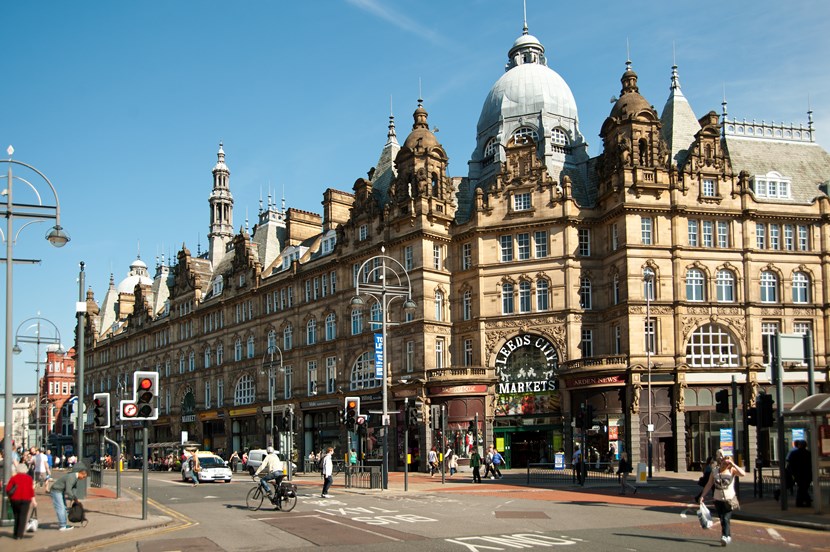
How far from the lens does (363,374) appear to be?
62.0 metres

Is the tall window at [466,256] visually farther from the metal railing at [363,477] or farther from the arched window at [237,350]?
the arched window at [237,350]

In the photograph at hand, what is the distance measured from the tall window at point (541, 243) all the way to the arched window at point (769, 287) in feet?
42.2

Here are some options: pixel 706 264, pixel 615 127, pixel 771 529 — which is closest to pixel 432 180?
pixel 615 127

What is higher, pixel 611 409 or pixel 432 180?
pixel 432 180

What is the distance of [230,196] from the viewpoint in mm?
102625

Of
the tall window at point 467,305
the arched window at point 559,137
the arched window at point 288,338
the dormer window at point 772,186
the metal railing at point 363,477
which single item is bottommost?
the metal railing at point 363,477

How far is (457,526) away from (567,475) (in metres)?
23.4

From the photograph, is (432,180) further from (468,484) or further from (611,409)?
(468,484)

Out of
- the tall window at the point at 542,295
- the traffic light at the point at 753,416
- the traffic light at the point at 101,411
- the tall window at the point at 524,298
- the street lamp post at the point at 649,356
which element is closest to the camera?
the traffic light at the point at 753,416

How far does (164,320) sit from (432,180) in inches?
1918

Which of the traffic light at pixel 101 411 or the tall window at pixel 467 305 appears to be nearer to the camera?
the traffic light at pixel 101 411

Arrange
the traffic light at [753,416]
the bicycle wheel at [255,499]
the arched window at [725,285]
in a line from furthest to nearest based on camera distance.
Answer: the arched window at [725,285] → the bicycle wheel at [255,499] → the traffic light at [753,416]

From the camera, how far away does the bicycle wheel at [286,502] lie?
89.6 feet

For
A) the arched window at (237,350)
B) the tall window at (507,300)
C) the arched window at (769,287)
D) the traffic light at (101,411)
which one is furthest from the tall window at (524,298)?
the arched window at (237,350)
